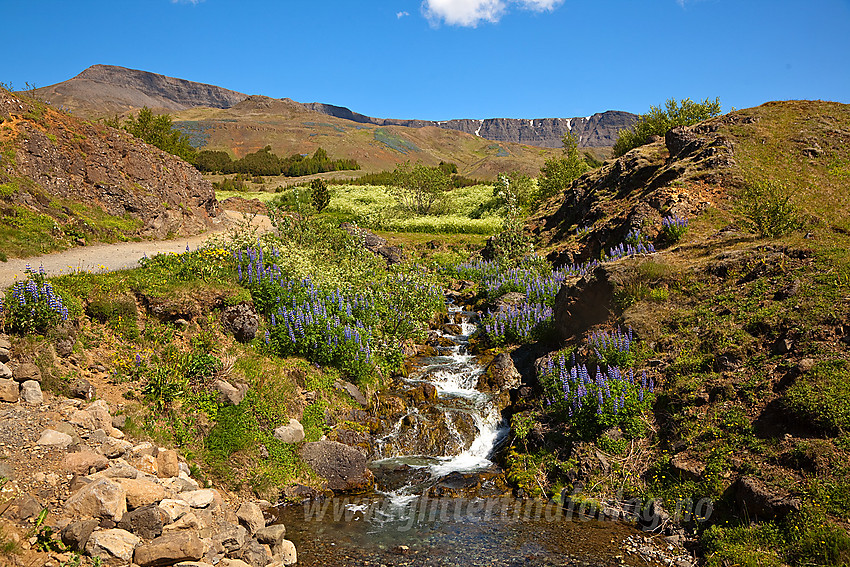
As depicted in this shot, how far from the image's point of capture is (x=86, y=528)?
5.07 meters

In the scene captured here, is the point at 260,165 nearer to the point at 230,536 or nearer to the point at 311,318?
the point at 311,318

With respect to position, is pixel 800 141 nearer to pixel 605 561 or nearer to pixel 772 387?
pixel 772 387

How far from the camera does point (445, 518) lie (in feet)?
26.5

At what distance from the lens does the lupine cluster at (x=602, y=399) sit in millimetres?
9266

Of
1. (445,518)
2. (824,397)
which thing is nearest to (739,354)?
(824,397)

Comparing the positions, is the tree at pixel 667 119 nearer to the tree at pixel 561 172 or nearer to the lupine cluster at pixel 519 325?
the tree at pixel 561 172

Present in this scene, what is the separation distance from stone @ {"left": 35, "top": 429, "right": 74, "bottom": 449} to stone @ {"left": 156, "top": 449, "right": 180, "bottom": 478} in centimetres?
116

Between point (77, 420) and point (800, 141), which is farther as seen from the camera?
point (800, 141)

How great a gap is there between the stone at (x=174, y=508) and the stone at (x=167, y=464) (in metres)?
1.02

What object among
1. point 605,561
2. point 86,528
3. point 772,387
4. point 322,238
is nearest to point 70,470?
point 86,528

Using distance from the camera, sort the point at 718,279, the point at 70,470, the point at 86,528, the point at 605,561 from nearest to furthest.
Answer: the point at 86,528
the point at 70,470
the point at 605,561
the point at 718,279

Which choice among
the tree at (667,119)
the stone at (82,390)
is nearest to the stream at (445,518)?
Result: the stone at (82,390)

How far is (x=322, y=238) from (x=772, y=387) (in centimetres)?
1574

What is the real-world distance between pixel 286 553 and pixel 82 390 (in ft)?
13.3
